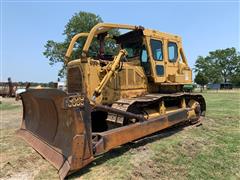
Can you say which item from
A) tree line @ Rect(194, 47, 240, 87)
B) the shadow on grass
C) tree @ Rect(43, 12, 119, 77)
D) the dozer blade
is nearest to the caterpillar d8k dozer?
the dozer blade

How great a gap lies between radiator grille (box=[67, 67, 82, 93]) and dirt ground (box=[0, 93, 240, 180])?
1780mm

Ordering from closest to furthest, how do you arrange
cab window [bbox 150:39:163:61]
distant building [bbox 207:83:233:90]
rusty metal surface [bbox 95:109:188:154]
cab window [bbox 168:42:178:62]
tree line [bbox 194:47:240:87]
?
rusty metal surface [bbox 95:109:188:154]
cab window [bbox 150:39:163:61]
cab window [bbox 168:42:178:62]
distant building [bbox 207:83:233:90]
tree line [bbox 194:47:240:87]

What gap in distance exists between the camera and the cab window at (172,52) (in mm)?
8102

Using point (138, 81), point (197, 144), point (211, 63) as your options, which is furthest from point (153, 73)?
point (211, 63)

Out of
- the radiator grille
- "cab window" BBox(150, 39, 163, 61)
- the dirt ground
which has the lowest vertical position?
the dirt ground

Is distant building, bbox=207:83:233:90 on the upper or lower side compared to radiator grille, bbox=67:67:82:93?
lower

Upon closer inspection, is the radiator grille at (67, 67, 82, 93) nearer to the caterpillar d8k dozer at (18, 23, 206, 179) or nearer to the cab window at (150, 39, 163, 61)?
the caterpillar d8k dozer at (18, 23, 206, 179)

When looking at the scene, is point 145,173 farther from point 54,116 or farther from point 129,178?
point 54,116

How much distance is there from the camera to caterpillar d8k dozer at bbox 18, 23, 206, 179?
448cm

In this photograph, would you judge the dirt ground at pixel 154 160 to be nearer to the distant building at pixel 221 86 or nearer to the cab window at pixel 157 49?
the cab window at pixel 157 49

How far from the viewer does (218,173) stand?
172 inches

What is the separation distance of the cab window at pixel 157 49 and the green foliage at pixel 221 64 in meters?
75.9

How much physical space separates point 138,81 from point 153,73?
50 cm

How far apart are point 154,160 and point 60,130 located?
1.92 metres
